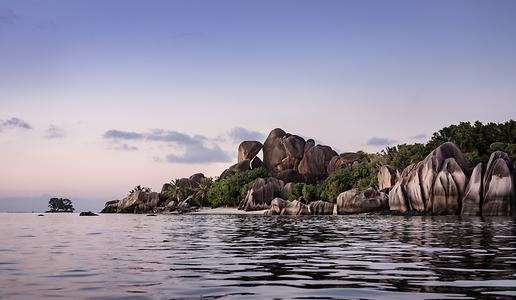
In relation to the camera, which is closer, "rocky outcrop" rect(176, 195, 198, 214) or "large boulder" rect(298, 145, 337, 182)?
"rocky outcrop" rect(176, 195, 198, 214)

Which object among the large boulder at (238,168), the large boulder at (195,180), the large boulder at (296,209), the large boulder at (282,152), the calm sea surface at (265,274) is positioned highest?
the large boulder at (282,152)

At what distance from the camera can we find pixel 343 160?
126000 millimetres

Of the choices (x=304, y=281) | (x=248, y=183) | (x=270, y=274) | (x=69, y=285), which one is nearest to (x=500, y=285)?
(x=304, y=281)

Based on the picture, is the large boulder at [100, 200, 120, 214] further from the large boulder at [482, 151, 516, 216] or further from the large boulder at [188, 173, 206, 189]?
the large boulder at [482, 151, 516, 216]

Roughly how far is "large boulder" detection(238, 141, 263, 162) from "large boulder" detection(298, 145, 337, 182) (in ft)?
52.0

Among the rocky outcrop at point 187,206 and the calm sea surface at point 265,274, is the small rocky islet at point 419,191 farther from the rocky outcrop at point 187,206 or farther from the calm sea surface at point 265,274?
the calm sea surface at point 265,274

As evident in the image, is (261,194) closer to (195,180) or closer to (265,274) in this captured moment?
(195,180)

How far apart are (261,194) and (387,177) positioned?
3145cm

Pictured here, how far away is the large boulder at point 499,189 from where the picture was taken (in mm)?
58156

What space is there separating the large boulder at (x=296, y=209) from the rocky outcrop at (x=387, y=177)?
11.6 meters

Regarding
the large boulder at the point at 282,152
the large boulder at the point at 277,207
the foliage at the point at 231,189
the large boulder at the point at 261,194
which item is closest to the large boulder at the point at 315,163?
the large boulder at the point at 282,152

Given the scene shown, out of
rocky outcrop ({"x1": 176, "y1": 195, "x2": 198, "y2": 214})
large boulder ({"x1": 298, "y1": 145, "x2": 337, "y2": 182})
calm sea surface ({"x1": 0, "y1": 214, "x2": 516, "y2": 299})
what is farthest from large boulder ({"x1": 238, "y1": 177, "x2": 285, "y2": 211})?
calm sea surface ({"x1": 0, "y1": 214, "x2": 516, "y2": 299})

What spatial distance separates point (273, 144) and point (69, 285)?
442ft

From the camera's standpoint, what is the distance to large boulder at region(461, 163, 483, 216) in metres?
61.0
